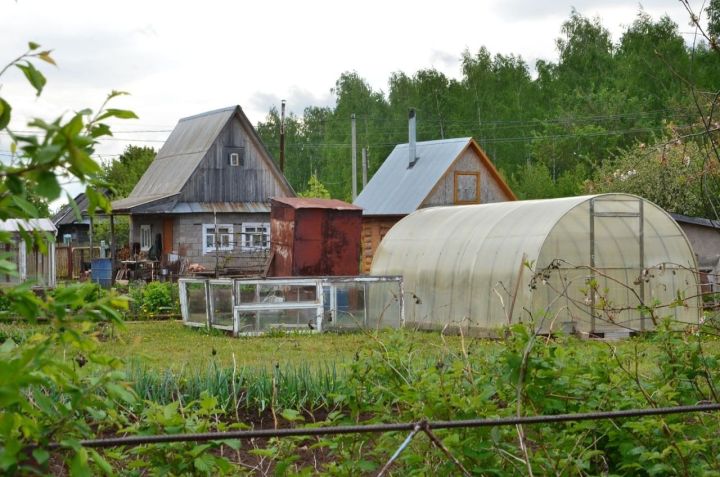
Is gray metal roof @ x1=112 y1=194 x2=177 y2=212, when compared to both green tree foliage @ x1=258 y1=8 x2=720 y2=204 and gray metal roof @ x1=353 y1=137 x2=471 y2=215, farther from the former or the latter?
green tree foliage @ x1=258 y1=8 x2=720 y2=204

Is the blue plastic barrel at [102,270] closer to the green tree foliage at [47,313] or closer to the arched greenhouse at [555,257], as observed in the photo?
the arched greenhouse at [555,257]

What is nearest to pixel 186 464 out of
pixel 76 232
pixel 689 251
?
pixel 689 251

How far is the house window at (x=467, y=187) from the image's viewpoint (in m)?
34.4

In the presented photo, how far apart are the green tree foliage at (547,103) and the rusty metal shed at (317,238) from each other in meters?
27.4

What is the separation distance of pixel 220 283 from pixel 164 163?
23582mm

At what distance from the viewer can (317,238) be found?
2256 centimetres

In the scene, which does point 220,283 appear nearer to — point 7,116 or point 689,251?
point 689,251

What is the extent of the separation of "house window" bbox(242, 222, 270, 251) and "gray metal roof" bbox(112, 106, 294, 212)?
2466mm

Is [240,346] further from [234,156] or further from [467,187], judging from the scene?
[234,156]

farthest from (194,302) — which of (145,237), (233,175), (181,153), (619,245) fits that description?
(181,153)

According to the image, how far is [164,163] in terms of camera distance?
41875mm

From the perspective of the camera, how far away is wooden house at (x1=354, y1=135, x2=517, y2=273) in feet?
109

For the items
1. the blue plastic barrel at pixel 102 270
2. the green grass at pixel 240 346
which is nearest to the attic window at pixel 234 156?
→ the blue plastic barrel at pixel 102 270

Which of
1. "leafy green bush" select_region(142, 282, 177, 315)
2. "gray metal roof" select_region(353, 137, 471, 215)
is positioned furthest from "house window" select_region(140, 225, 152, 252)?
"leafy green bush" select_region(142, 282, 177, 315)
